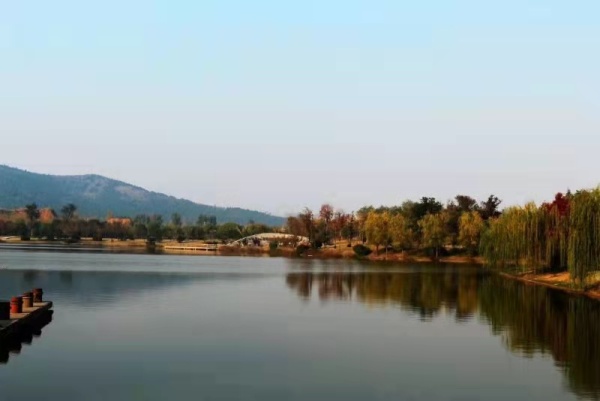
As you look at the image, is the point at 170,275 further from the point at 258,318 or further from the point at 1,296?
the point at 258,318

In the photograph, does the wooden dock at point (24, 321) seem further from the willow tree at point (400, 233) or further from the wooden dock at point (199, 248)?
the wooden dock at point (199, 248)

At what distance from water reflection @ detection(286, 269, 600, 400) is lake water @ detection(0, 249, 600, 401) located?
11 centimetres

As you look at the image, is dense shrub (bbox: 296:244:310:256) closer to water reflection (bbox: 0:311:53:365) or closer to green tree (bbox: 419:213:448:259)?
green tree (bbox: 419:213:448:259)

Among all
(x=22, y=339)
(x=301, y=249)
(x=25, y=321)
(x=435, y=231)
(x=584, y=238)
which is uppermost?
(x=435, y=231)

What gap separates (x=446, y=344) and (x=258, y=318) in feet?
33.2

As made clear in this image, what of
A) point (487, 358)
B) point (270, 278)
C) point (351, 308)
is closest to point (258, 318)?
point (351, 308)

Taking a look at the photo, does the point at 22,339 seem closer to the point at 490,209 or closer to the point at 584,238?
the point at 584,238

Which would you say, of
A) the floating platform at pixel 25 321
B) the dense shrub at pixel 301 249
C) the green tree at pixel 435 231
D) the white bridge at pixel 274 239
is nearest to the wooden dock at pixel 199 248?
the white bridge at pixel 274 239

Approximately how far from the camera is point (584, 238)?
47281 millimetres

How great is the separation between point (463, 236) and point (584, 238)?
206 feet

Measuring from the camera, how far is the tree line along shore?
49.2 m

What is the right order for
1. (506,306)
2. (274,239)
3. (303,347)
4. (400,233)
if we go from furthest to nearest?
(274,239), (400,233), (506,306), (303,347)

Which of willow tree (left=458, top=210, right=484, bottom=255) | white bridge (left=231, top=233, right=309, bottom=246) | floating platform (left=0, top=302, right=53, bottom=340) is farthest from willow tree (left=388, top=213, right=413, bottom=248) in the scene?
floating platform (left=0, top=302, right=53, bottom=340)

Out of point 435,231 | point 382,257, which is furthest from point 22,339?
point 382,257
